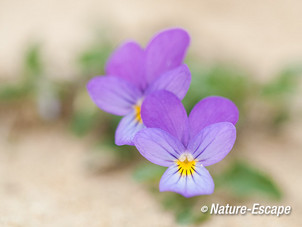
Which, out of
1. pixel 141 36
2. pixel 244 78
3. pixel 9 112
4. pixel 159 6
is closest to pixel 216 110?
pixel 244 78

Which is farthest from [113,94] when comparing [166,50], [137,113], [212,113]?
[212,113]

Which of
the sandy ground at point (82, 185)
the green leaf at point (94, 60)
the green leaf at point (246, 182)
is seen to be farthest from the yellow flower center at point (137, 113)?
the green leaf at point (94, 60)

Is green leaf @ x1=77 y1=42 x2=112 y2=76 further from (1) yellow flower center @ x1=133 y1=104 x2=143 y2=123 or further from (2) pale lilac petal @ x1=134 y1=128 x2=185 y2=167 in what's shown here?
(2) pale lilac petal @ x1=134 y1=128 x2=185 y2=167

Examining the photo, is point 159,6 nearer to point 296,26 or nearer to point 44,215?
point 296,26

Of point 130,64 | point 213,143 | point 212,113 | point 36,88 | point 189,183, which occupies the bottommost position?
point 189,183

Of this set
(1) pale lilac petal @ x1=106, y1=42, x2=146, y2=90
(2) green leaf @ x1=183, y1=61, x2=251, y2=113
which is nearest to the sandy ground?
(2) green leaf @ x1=183, y1=61, x2=251, y2=113

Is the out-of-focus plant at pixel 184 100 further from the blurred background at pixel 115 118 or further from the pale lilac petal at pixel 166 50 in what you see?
the pale lilac petal at pixel 166 50

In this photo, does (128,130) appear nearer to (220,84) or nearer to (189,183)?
(189,183)
